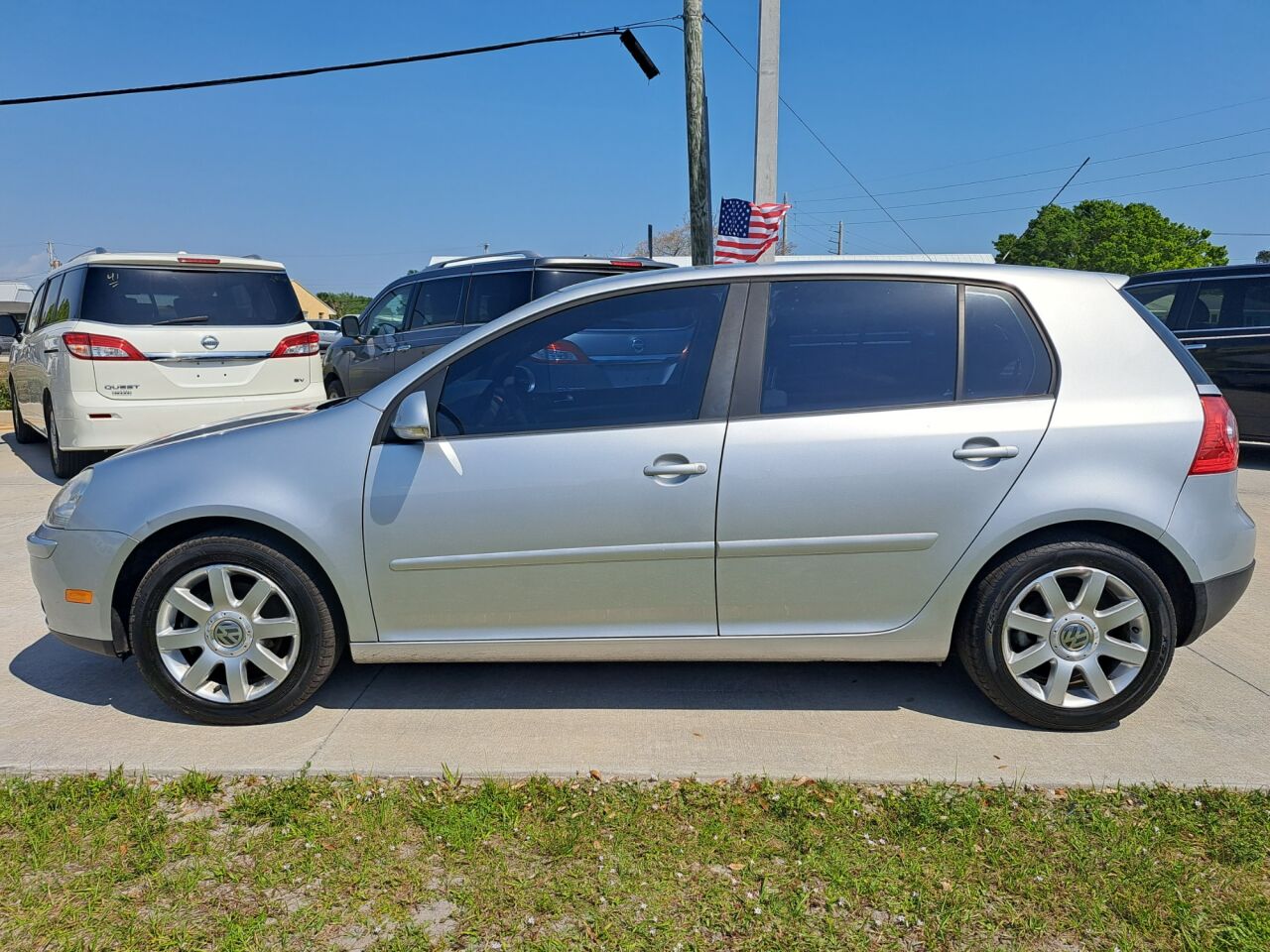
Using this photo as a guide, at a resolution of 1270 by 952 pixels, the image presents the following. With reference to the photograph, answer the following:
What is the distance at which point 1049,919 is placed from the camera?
2.44 meters

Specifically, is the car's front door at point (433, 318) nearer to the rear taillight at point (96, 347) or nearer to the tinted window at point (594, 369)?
the rear taillight at point (96, 347)

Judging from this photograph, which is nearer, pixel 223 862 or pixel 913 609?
pixel 223 862

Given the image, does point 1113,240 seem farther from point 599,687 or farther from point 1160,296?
point 599,687

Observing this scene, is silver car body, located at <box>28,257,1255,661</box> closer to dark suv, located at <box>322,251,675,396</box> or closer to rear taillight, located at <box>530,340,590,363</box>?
rear taillight, located at <box>530,340,590,363</box>

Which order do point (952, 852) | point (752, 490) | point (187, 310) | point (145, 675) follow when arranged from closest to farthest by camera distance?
point (952, 852), point (752, 490), point (145, 675), point (187, 310)

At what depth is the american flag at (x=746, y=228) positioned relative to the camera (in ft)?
40.5

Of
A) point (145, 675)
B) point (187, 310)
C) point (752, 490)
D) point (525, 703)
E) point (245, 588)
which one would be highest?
point (187, 310)

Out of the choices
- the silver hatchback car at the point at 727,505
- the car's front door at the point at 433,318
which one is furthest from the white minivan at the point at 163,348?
the silver hatchback car at the point at 727,505

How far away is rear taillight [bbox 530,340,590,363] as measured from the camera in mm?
3604

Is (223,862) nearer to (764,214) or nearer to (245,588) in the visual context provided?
(245,588)

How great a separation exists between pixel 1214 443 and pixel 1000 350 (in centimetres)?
78

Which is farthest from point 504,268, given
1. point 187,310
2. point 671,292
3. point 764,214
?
point 671,292

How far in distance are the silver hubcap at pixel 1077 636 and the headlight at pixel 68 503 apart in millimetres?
3390

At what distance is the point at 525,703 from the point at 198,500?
1.42 m
